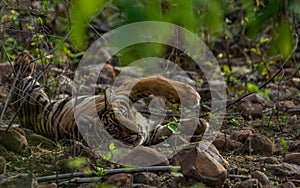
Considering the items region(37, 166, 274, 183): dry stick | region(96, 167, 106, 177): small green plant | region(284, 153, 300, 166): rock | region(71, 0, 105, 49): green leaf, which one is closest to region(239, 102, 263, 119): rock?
region(284, 153, 300, 166): rock

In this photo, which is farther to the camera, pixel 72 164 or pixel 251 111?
pixel 251 111

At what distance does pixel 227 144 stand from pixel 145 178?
0.97 meters

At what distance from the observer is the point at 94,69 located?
702cm

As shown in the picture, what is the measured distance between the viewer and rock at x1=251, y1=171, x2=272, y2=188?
3.35 m

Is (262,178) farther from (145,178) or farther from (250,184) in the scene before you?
(145,178)

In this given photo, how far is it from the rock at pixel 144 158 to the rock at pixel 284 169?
2.10ft

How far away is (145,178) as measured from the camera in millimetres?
3385

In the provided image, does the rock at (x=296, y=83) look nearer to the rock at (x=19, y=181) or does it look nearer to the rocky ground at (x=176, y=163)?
the rocky ground at (x=176, y=163)

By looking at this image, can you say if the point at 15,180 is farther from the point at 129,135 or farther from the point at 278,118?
the point at 278,118

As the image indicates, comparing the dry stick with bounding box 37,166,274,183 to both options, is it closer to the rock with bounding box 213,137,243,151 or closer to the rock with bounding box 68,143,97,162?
the rock with bounding box 68,143,97,162

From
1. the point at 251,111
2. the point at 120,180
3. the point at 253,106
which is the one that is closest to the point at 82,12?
the point at 120,180

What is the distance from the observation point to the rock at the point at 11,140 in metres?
3.89

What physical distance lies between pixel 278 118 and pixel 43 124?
195 cm

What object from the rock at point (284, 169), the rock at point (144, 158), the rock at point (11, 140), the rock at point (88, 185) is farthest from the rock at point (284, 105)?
the rock at point (88, 185)
